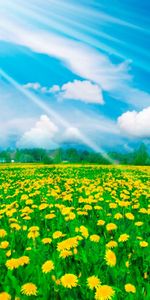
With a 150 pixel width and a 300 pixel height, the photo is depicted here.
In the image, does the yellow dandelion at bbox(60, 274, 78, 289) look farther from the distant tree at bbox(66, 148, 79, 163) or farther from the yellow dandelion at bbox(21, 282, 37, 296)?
the distant tree at bbox(66, 148, 79, 163)

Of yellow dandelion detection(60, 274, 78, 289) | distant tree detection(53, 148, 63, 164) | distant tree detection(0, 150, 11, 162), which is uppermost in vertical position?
distant tree detection(0, 150, 11, 162)

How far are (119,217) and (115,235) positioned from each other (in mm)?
813

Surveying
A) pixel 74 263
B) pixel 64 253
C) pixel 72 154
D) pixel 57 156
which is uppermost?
pixel 72 154

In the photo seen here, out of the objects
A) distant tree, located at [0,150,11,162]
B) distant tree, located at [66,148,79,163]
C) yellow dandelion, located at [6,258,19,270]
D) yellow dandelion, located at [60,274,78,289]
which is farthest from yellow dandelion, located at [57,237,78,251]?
distant tree, located at [0,150,11,162]

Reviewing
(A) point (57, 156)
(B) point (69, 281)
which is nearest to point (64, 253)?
(B) point (69, 281)

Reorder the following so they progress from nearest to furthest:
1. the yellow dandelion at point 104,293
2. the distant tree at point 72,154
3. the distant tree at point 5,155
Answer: the yellow dandelion at point 104,293
the distant tree at point 72,154
the distant tree at point 5,155

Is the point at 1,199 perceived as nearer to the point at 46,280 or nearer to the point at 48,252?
the point at 48,252

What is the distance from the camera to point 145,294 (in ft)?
9.64

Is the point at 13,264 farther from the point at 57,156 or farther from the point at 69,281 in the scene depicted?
the point at 57,156

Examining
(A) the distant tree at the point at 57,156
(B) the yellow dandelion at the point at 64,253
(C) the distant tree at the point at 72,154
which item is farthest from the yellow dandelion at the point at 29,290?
(C) the distant tree at the point at 72,154

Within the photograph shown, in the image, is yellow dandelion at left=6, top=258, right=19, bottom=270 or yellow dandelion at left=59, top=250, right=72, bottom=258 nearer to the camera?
yellow dandelion at left=6, top=258, right=19, bottom=270

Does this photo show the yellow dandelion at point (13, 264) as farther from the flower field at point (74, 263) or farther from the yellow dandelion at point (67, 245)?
the yellow dandelion at point (67, 245)

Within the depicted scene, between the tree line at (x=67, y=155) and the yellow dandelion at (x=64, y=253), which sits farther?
the tree line at (x=67, y=155)

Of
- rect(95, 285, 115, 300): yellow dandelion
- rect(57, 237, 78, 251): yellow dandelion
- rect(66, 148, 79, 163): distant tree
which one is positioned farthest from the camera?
rect(66, 148, 79, 163): distant tree
